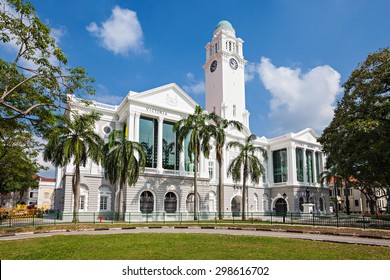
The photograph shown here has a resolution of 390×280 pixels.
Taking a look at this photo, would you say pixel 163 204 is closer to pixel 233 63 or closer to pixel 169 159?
pixel 169 159

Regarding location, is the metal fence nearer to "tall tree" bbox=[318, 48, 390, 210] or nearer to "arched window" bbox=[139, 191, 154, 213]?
"arched window" bbox=[139, 191, 154, 213]

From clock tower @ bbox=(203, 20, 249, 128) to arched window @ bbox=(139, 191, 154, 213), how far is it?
2519 cm

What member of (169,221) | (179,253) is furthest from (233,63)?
(179,253)

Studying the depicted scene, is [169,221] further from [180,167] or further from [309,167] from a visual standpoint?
[309,167]

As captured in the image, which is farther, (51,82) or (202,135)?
(202,135)

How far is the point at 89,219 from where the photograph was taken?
31297mm

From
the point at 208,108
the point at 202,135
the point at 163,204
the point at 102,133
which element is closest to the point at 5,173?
the point at 102,133

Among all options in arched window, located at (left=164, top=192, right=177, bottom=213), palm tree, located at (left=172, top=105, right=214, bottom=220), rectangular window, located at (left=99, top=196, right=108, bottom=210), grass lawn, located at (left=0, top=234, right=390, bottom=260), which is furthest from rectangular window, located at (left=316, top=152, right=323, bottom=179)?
grass lawn, located at (left=0, top=234, right=390, bottom=260)

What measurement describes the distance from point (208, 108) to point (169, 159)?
24.2 m

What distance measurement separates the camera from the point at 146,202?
119 ft

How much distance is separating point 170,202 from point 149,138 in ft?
28.1

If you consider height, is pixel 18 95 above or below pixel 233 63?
below

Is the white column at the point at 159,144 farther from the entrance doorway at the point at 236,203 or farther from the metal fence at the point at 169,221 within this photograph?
the entrance doorway at the point at 236,203

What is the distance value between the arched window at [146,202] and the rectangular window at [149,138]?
3559 mm
